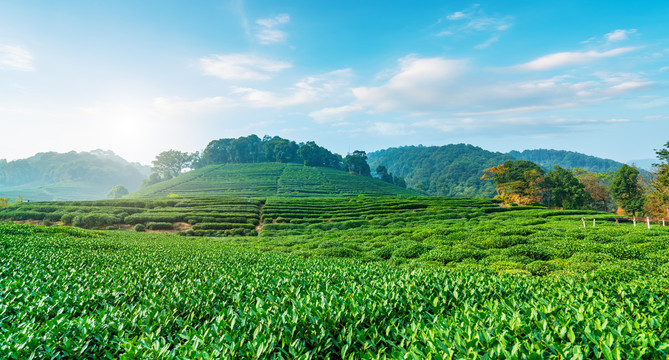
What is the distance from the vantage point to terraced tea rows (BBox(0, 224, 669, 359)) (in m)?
3.09

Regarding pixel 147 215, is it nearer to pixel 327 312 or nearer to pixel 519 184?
pixel 327 312

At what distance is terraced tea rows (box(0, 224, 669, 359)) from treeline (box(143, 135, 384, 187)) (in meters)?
112

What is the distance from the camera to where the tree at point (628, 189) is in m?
50.4

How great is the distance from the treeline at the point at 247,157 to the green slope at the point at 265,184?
49.5ft

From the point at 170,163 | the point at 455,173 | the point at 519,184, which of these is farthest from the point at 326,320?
the point at 455,173

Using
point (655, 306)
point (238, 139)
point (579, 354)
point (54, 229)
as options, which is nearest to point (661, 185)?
point (655, 306)

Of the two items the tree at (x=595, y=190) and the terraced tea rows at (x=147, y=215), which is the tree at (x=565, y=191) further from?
the terraced tea rows at (x=147, y=215)

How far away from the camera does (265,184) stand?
83438mm

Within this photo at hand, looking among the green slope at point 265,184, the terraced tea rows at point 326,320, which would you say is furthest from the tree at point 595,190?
the terraced tea rows at point 326,320

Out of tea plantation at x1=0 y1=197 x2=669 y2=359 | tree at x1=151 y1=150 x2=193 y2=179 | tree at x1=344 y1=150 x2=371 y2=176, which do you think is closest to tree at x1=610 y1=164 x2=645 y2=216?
tea plantation at x1=0 y1=197 x2=669 y2=359

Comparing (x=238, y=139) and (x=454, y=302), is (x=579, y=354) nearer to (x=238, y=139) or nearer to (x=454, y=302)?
(x=454, y=302)

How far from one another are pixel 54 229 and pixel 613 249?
2999 centimetres

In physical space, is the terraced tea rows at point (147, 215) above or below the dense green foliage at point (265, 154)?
below

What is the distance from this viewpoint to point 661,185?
33094mm
